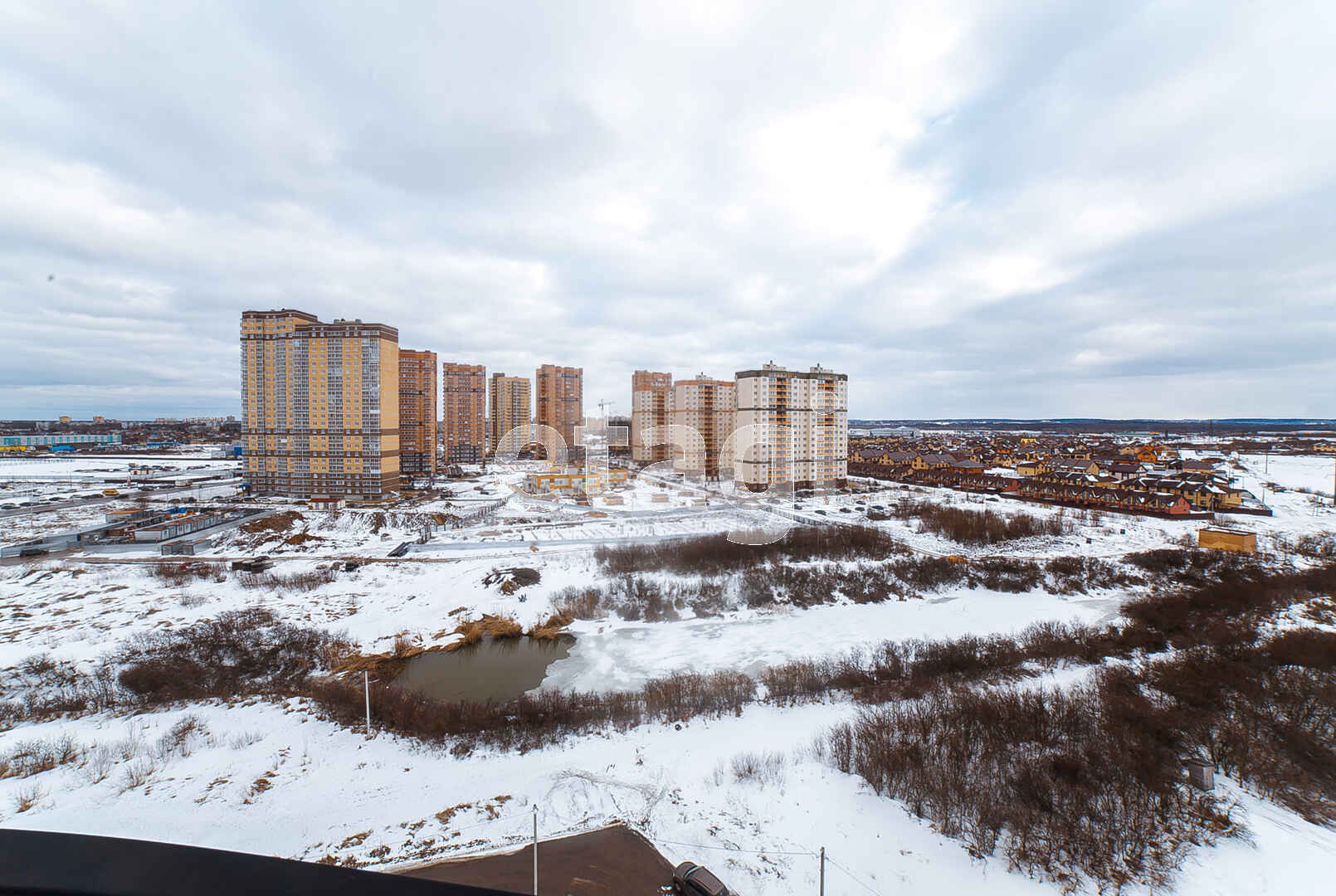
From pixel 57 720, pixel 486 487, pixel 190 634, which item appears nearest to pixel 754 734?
pixel 57 720

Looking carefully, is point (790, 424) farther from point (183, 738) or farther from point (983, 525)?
point (183, 738)

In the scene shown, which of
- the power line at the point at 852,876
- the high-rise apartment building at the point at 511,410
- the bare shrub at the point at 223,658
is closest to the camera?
the power line at the point at 852,876

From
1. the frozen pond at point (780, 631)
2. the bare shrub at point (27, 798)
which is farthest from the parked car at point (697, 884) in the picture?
the bare shrub at point (27, 798)

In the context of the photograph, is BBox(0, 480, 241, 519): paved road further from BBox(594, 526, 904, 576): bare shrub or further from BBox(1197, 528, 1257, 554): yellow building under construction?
BBox(1197, 528, 1257, 554): yellow building under construction

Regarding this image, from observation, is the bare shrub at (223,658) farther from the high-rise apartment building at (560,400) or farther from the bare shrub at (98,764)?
the high-rise apartment building at (560,400)

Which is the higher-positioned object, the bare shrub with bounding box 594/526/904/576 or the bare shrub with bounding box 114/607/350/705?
the bare shrub with bounding box 594/526/904/576

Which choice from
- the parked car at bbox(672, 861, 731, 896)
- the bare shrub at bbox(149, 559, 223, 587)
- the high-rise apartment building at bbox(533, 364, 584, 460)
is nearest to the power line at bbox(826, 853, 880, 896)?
the parked car at bbox(672, 861, 731, 896)

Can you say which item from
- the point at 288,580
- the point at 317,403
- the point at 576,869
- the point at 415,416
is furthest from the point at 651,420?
the point at 576,869

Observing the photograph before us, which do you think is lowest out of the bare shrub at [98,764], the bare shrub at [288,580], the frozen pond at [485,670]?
the frozen pond at [485,670]
